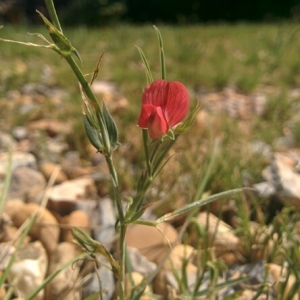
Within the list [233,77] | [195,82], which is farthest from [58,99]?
[233,77]

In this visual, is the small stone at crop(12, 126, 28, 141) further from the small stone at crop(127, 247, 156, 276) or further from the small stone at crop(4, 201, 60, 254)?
the small stone at crop(127, 247, 156, 276)

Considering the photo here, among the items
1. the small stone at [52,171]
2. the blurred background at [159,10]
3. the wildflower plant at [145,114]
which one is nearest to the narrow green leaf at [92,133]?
the wildflower plant at [145,114]

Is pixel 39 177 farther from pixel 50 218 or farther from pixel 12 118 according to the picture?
pixel 12 118

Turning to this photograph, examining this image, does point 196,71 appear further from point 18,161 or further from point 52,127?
point 18,161

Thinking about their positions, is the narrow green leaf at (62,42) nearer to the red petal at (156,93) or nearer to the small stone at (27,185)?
the red petal at (156,93)

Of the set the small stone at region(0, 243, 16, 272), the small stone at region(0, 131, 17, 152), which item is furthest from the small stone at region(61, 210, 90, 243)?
the small stone at region(0, 131, 17, 152)
